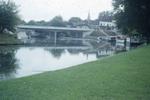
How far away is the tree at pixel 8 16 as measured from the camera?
61.0 meters

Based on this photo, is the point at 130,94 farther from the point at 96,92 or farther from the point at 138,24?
the point at 138,24

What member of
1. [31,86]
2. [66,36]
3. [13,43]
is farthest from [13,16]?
[66,36]

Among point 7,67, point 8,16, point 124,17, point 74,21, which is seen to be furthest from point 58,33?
point 7,67

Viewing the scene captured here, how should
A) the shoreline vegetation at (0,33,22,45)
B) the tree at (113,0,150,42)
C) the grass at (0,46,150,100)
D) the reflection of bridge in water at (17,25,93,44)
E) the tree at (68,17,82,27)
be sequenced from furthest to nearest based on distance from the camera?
Answer: 1. the tree at (68,17,82,27)
2. the reflection of bridge in water at (17,25,93,44)
3. the shoreline vegetation at (0,33,22,45)
4. the tree at (113,0,150,42)
5. the grass at (0,46,150,100)

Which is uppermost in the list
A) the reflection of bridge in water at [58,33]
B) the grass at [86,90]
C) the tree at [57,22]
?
the tree at [57,22]

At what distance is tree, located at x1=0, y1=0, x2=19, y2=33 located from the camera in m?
61.0

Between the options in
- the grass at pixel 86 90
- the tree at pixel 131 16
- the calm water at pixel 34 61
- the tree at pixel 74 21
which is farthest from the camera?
the tree at pixel 74 21

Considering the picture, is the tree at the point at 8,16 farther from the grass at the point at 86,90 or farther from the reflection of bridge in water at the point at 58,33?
the grass at the point at 86,90

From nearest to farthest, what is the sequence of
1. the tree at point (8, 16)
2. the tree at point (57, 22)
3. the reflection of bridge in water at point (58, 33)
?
the tree at point (8, 16), the reflection of bridge in water at point (58, 33), the tree at point (57, 22)

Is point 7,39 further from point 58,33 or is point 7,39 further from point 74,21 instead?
point 74,21

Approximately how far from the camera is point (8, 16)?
6112 centimetres

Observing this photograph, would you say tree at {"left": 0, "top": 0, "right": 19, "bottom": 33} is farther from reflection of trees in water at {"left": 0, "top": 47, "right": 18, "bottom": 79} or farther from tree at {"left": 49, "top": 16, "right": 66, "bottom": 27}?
tree at {"left": 49, "top": 16, "right": 66, "bottom": 27}

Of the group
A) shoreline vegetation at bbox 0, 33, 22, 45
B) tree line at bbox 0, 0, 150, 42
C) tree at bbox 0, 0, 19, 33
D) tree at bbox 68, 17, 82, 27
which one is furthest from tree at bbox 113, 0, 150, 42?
tree at bbox 68, 17, 82, 27

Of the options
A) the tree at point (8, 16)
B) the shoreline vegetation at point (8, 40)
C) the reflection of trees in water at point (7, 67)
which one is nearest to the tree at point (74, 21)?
the tree at point (8, 16)
